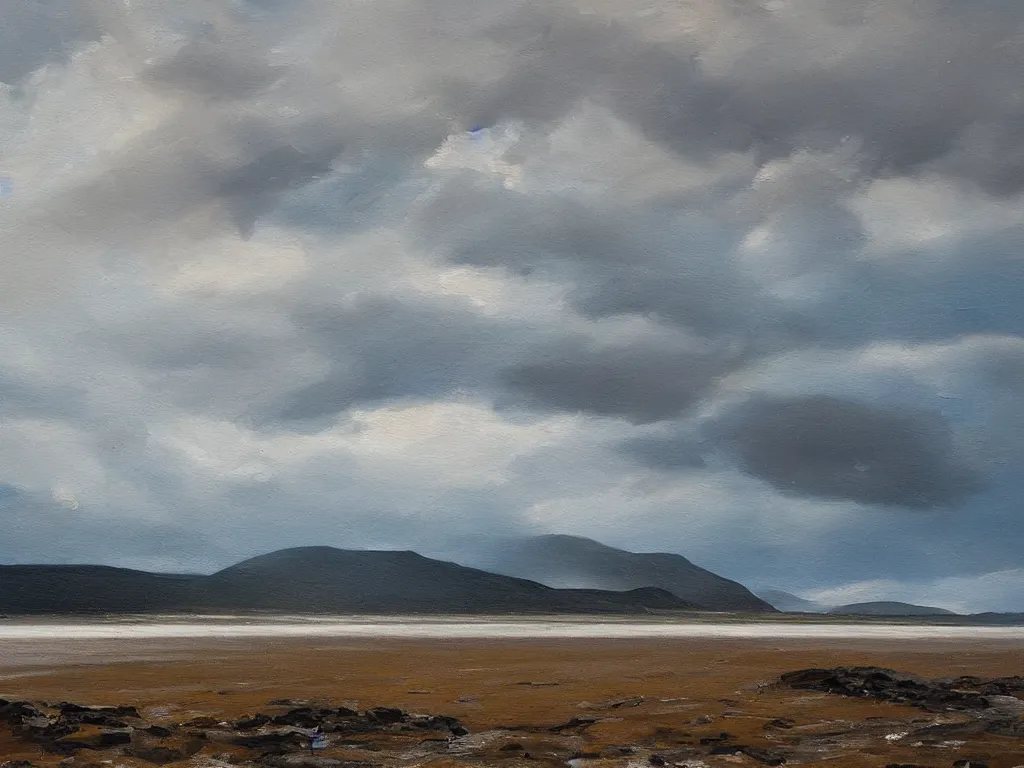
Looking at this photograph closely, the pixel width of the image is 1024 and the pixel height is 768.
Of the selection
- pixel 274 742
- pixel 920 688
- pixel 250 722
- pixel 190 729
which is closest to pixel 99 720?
pixel 190 729

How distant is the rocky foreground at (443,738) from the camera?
13.3 m

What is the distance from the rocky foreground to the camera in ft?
43.5

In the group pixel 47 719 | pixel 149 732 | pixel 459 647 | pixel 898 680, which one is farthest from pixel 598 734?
pixel 459 647

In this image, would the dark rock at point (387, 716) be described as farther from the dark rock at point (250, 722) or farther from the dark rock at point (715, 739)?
the dark rock at point (715, 739)

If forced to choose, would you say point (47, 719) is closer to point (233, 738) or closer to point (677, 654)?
point (233, 738)

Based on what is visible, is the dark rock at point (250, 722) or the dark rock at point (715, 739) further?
the dark rock at point (250, 722)

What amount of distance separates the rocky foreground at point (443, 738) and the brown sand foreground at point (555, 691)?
80 mm

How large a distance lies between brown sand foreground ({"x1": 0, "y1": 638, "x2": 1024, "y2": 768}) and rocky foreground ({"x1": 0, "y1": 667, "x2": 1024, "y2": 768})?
0.08m

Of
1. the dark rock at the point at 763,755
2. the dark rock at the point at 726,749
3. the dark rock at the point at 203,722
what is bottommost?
the dark rock at the point at 763,755

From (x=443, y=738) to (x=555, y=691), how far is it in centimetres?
699

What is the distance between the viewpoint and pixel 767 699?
67.1 feet

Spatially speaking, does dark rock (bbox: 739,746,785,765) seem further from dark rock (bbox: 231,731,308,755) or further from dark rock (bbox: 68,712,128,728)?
dark rock (bbox: 68,712,128,728)

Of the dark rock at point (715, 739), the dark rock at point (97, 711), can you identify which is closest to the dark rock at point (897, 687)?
the dark rock at point (715, 739)

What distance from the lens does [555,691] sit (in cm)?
2184
